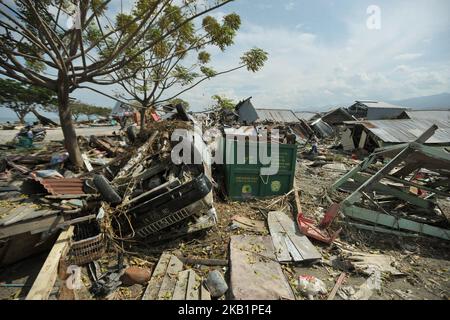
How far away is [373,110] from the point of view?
33219 mm

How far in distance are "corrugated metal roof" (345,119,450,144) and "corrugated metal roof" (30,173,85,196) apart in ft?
52.3

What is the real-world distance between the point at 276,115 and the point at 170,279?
84.5ft

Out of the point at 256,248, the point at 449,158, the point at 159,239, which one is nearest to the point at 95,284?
the point at 159,239

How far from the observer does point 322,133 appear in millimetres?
21391

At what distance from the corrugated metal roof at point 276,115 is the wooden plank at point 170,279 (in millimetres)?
22571

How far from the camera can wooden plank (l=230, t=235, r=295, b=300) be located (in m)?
2.95

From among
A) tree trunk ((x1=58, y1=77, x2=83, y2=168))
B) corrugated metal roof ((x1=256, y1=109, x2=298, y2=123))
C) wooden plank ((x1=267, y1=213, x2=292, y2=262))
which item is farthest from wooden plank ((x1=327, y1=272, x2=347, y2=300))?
corrugated metal roof ((x1=256, y1=109, x2=298, y2=123))

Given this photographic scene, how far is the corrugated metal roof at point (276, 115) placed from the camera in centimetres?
2549

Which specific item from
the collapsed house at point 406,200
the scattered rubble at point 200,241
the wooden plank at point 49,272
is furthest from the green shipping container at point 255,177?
the wooden plank at point 49,272

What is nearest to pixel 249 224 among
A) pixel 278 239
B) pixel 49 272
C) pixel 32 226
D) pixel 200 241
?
pixel 278 239

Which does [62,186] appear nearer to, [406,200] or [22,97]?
[406,200]

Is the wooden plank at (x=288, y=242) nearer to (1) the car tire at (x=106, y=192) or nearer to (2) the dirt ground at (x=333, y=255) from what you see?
(2) the dirt ground at (x=333, y=255)

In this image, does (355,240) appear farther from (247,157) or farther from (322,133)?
(322,133)
